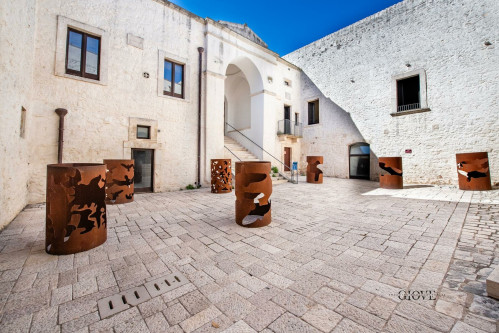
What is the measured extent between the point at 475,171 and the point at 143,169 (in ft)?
40.1

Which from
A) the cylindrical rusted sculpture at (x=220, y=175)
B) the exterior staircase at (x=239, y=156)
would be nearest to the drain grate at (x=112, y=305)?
the cylindrical rusted sculpture at (x=220, y=175)

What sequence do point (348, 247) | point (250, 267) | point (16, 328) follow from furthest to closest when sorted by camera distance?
point (348, 247) → point (250, 267) → point (16, 328)

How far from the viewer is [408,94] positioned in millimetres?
11289

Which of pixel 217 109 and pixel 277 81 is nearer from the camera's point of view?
pixel 217 109

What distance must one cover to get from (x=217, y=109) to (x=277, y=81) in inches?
245

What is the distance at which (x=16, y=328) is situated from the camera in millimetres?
1499

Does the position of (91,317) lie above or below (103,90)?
below

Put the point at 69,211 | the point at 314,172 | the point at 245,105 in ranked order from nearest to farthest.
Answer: the point at 69,211 → the point at 314,172 → the point at 245,105

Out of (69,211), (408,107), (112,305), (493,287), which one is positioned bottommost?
(112,305)

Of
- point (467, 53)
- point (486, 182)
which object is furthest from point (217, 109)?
point (467, 53)

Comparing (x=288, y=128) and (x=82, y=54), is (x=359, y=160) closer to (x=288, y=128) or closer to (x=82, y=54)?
(x=288, y=128)

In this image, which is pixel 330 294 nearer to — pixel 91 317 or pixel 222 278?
pixel 222 278

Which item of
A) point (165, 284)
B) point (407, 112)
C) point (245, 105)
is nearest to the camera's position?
point (165, 284)

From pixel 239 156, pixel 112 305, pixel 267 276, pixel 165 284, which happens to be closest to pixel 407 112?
pixel 239 156
